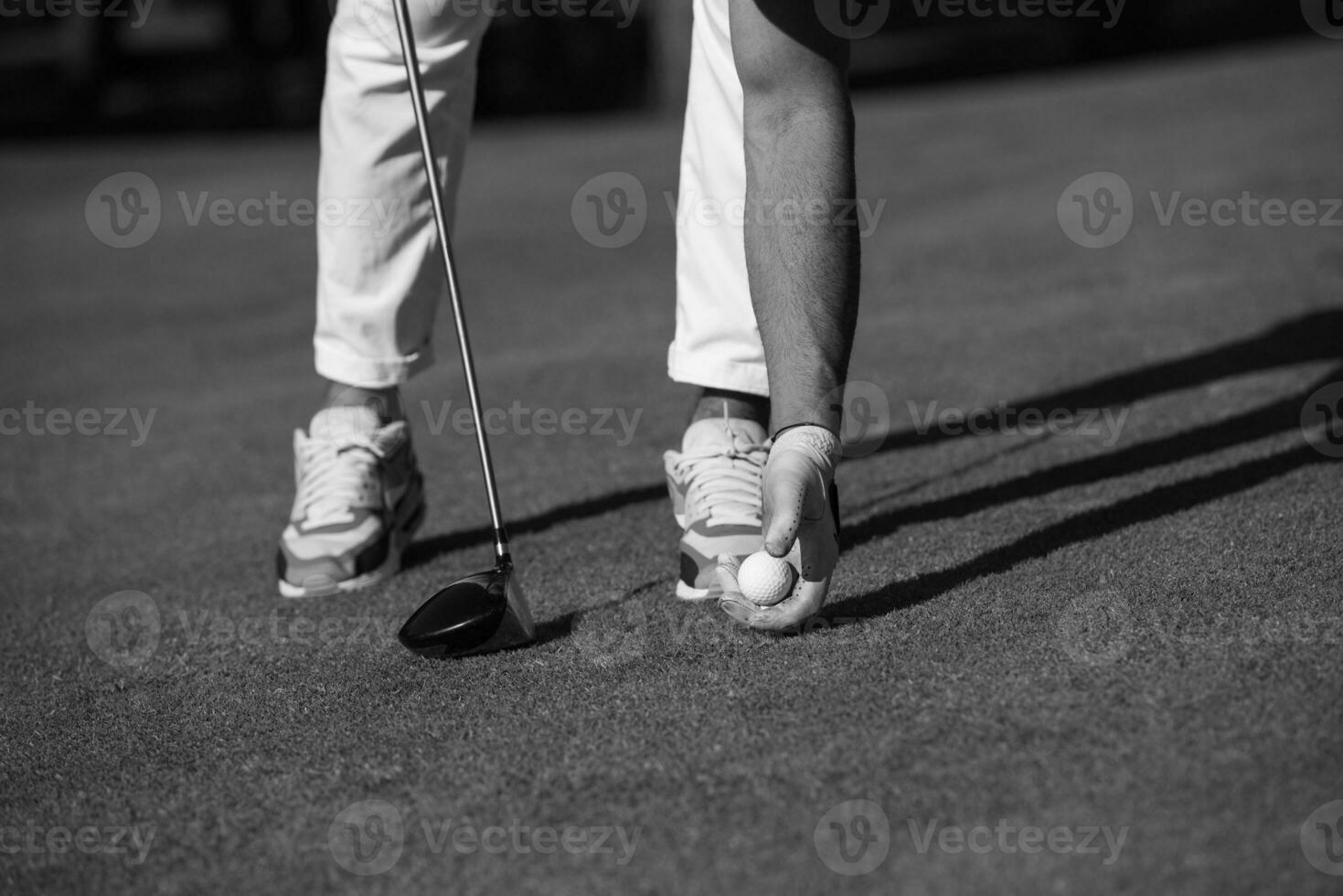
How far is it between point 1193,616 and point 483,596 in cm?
86

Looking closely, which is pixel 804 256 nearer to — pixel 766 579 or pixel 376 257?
pixel 766 579

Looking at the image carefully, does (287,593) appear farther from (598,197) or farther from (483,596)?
(598,197)

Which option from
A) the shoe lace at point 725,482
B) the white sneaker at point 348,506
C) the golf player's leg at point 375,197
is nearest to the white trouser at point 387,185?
the golf player's leg at point 375,197

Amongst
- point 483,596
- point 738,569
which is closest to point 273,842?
point 483,596

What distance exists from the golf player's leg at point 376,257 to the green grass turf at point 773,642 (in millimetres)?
180

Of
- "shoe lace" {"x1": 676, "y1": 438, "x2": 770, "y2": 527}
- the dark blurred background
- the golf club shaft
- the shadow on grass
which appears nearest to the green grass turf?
the shadow on grass

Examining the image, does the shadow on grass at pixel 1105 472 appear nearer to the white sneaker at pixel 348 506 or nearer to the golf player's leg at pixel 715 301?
the white sneaker at pixel 348 506

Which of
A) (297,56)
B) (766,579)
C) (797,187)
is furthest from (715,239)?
(297,56)

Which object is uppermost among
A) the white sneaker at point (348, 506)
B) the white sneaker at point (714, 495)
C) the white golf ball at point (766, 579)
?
the white golf ball at point (766, 579)

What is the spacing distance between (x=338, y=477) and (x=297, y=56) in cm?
1710

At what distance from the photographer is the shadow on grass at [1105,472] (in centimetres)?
210

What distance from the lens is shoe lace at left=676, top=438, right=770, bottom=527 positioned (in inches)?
83.2

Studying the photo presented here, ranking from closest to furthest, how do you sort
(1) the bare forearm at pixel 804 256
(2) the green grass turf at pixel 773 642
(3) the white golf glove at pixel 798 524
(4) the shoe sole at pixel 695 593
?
(2) the green grass turf at pixel 773 642 < (3) the white golf glove at pixel 798 524 < (1) the bare forearm at pixel 804 256 < (4) the shoe sole at pixel 695 593

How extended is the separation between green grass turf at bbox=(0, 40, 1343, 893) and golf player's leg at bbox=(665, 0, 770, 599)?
201mm
